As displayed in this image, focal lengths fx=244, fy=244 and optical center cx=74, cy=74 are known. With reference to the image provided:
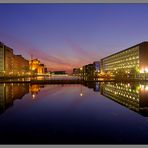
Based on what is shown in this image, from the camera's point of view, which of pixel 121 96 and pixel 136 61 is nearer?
pixel 121 96

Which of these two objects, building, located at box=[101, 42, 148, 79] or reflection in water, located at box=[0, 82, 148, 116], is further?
building, located at box=[101, 42, 148, 79]

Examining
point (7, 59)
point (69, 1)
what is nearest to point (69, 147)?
point (69, 1)

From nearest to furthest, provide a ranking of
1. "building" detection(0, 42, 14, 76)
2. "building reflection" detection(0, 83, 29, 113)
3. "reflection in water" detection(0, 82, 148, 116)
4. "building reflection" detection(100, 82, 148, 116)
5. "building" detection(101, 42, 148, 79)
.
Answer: "building reflection" detection(100, 82, 148, 116) < "reflection in water" detection(0, 82, 148, 116) < "building reflection" detection(0, 83, 29, 113) < "building" detection(101, 42, 148, 79) < "building" detection(0, 42, 14, 76)

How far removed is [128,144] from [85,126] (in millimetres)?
4956

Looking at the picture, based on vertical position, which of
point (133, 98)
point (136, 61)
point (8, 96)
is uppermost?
point (136, 61)

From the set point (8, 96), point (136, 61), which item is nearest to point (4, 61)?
point (136, 61)

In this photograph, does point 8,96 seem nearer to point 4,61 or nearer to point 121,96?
point 121,96

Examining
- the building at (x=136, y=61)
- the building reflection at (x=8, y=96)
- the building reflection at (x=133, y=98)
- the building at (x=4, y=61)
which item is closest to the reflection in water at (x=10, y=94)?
the building reflection at (x=8, y=96)

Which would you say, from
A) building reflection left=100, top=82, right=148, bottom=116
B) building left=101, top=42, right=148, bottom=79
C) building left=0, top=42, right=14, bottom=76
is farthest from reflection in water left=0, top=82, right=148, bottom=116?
building left=0, top=42, right=14, bottom=76

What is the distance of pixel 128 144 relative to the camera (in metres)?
13.8

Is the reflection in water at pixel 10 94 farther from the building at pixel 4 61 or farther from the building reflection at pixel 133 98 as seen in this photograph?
the building at pixel 4 61

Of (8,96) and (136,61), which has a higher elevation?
(136,61)

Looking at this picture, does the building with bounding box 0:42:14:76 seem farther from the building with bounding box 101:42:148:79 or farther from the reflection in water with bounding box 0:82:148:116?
the reflection in water with bounding box 0:82:148:116

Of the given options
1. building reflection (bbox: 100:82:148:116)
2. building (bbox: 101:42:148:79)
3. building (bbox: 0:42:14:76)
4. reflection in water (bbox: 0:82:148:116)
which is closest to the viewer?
building reflection (bbox: 100:82:148:116)
